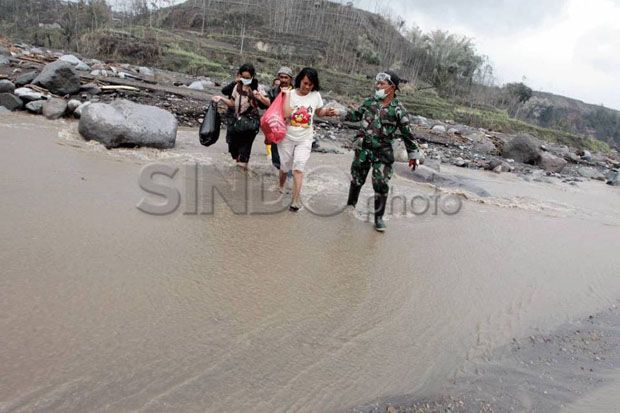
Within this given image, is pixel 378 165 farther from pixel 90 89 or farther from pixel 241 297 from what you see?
pixel 90 89

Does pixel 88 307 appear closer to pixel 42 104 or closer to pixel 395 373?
pixel 395 373

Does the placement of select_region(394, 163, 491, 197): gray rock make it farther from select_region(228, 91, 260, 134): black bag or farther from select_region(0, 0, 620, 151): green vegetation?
select_region(0, 0, 620, 151): green vegetation

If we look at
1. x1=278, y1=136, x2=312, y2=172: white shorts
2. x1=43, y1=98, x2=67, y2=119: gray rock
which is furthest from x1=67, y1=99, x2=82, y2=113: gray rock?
x1=278, y1=136, x2=312, y2=172: white shorts

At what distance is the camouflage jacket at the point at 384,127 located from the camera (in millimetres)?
4539

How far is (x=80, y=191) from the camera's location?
14.1 feet

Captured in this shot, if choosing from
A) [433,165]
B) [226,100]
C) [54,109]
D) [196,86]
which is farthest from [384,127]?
[196,86]

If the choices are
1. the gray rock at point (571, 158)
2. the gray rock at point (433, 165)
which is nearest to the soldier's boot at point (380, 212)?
the gray rock at point (433, 165)

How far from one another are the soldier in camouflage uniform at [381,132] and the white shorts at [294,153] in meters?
0.54

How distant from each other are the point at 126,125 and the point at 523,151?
1137 cm

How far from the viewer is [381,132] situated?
4.61m

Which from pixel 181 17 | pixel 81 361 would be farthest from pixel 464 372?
pixel 181 17

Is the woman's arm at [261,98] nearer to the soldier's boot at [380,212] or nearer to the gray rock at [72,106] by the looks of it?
the soldier's boot at [380,212]

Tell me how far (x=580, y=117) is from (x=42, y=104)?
47728 millimetres

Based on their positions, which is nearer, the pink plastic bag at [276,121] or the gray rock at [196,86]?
the pink plastic bag at [276,121]
